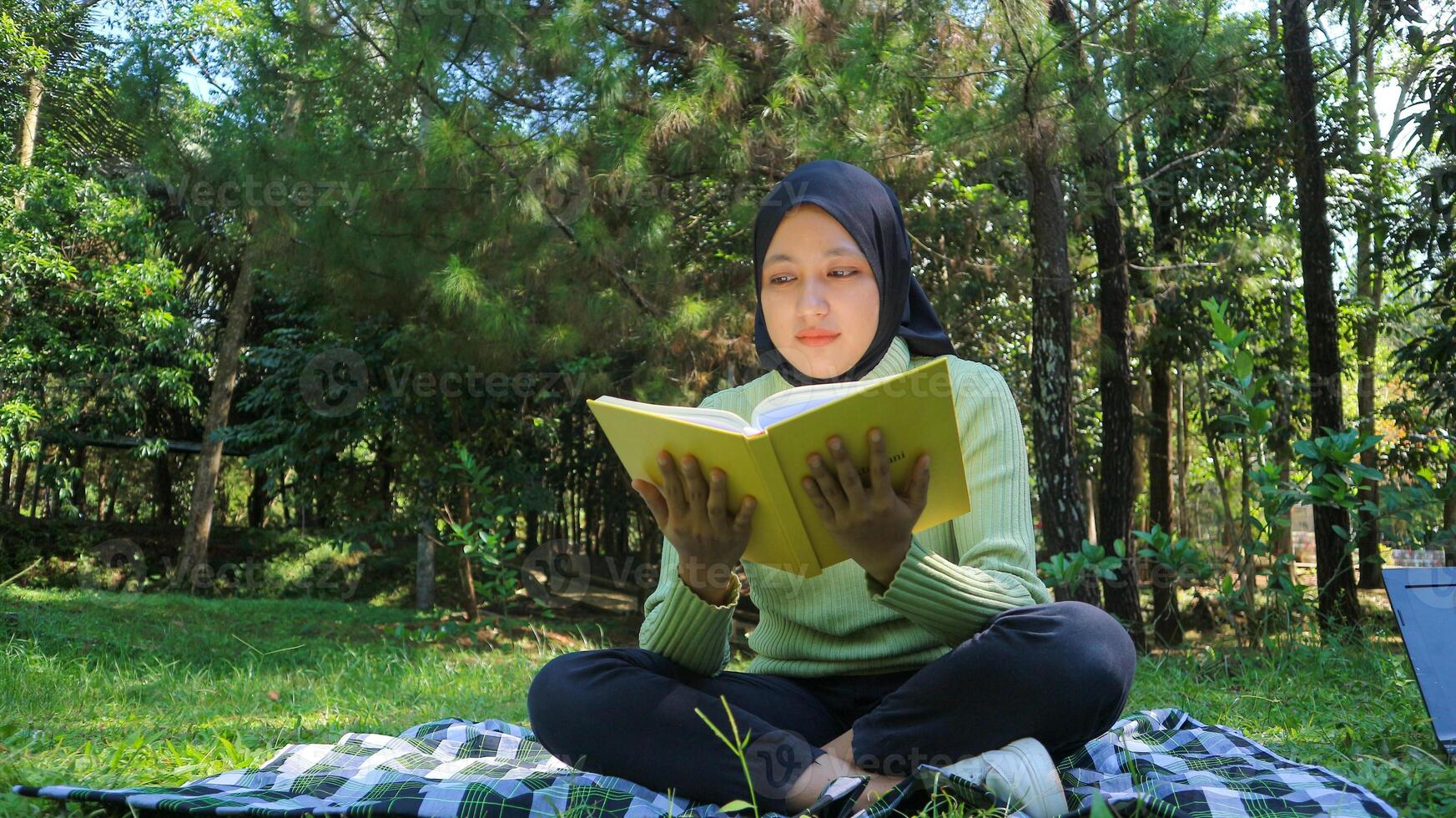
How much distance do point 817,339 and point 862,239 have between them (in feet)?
0.67

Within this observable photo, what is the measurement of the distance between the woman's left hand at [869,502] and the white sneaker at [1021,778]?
31 centimetres

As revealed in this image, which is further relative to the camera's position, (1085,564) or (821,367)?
Answer: (1085,564)

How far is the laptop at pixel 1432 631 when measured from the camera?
2010 mm

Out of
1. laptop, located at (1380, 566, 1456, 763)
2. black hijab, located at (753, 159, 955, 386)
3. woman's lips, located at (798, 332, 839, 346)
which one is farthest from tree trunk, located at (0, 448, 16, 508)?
laptop, located at (1380, 566, 1456, 763)

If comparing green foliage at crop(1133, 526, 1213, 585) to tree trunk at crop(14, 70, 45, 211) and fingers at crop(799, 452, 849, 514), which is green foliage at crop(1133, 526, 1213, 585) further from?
tree trunk at crop(14, 70, 45, 211)

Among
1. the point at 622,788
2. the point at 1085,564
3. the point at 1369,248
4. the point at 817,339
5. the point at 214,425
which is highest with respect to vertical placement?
the point at 1369,248

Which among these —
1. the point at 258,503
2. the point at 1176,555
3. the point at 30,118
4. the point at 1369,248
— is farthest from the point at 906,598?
the point at 258,503

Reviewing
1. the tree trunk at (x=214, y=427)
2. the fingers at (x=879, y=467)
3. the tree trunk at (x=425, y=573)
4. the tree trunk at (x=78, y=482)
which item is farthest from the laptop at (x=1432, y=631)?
the tree trunk at (x=78, y=482)

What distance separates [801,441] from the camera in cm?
138

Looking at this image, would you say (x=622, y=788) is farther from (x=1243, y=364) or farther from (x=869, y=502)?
(x=1243, y=364)

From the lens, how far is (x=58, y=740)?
234 centimetres

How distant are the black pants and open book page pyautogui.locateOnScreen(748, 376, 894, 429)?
0.43m

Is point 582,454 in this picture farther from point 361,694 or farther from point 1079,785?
point 1079,785

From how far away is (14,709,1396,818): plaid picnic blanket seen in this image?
4.99 ft
